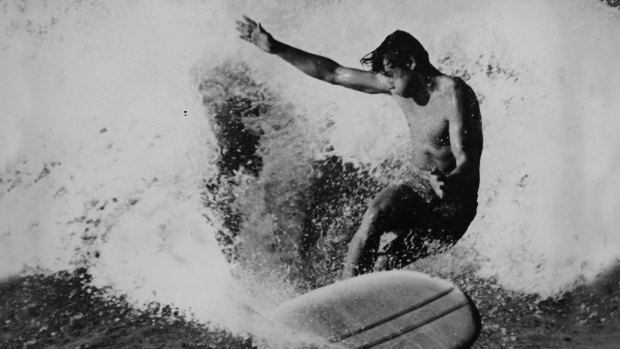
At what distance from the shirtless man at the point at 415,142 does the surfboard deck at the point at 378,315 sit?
0.12 meters

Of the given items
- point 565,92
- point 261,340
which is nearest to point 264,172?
point 261,340

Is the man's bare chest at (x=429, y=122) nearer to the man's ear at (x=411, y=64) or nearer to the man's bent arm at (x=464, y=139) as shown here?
the man's bent arm at (x=464, y=139)

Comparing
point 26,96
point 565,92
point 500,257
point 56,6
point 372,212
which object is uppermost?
point 56,6

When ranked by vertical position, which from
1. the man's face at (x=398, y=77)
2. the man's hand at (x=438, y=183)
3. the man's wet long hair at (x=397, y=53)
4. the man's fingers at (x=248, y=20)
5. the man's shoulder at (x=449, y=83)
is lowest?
the man's hand at (x=438, y=183)

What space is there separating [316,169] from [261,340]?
0.98 m

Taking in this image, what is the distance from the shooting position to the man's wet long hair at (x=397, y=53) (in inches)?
161

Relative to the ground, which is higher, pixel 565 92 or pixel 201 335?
pixel 565 92

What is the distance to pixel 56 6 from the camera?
4.02 meters

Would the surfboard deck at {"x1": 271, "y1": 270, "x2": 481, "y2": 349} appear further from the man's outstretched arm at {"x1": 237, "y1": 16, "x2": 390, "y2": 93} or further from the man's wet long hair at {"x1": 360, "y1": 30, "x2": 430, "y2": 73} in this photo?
the man's wet long hair at {"x1": 360, "y1": 30, "x2": 430, "y2": 73}

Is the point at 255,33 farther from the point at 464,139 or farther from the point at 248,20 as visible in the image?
the point at 464,139

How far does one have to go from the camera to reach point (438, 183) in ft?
13.2

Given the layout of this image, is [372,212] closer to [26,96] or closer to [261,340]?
[261,340]

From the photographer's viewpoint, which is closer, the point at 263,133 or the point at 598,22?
the point at 263,133

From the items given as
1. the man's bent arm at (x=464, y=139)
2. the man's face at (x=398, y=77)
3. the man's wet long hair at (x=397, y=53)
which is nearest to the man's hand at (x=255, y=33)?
the man's wet long hair at (x=397, y=53)
